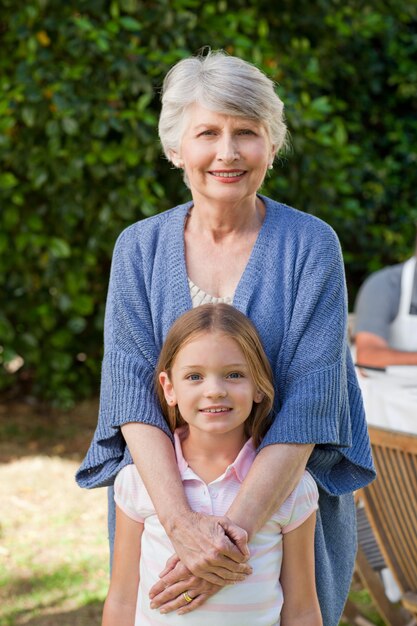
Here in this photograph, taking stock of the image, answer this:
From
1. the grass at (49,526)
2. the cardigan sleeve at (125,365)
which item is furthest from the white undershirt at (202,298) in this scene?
the grass at (49,526)

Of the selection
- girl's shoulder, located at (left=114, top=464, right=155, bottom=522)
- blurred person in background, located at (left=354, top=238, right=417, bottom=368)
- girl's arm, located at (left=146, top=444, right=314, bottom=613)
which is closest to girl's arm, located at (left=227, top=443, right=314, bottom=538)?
girl's arm, located at (left=146, top=444, right=314, bottom=613)

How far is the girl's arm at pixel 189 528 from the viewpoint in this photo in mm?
2098

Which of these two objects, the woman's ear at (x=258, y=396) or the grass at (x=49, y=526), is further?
the grass at (x=49, y=526)

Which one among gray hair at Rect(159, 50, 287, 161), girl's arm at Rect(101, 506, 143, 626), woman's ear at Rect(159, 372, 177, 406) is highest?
gray hair at Rect(159, 50, 287, 161)

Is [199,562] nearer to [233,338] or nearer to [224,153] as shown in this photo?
[233,338]

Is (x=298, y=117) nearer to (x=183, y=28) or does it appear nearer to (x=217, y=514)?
(x=183, y=28)

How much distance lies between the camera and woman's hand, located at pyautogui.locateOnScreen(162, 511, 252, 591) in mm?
2092

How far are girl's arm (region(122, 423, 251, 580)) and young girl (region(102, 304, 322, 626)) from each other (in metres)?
0.05

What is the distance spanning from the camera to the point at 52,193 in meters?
5.09

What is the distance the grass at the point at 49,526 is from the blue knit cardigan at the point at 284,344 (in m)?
1.48

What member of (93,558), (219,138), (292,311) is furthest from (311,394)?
(93,558)

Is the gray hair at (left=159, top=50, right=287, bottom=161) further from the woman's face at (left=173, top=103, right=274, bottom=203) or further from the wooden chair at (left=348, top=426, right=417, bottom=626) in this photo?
the wooden chair at (left=348, top=426, right=417, bottom=626)

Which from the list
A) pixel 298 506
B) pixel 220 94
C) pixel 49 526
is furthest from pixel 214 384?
pixel 49 526

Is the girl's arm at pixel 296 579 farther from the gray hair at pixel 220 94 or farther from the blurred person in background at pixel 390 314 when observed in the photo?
the blurred person in background at pixel 390 314
